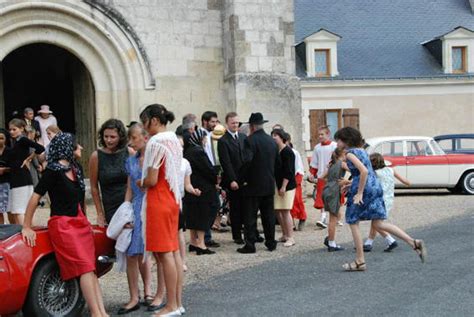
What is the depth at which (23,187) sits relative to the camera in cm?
920

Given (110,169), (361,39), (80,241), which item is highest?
(361,39)

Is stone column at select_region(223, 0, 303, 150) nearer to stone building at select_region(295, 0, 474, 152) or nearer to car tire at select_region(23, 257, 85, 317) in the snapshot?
car tire at select_region(23, 257, 85, 317)

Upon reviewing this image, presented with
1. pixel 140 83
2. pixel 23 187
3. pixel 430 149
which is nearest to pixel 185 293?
pixel 23 187

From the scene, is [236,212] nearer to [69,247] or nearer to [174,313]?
[174,313]

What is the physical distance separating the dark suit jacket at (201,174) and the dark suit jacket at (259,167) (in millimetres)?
429

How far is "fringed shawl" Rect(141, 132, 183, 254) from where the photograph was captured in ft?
19.4

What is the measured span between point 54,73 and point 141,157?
49.1ft

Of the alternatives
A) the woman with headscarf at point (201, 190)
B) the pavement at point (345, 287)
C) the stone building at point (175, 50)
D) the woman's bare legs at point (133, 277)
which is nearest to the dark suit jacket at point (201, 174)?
the woman with headscarf at point (201, 190)

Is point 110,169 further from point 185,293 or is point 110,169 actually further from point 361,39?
point 361,39

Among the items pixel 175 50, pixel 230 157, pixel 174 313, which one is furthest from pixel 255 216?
pixel 175 50

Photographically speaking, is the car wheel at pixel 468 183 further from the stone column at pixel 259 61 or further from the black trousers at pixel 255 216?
the black trousers at pixel 255 216

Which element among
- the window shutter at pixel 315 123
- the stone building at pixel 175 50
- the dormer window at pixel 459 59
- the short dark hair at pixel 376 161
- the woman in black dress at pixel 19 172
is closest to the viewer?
the woman in black dress at pixel 19 172

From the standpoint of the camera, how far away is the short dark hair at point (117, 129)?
646cm

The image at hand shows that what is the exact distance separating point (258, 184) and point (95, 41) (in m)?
5.19
